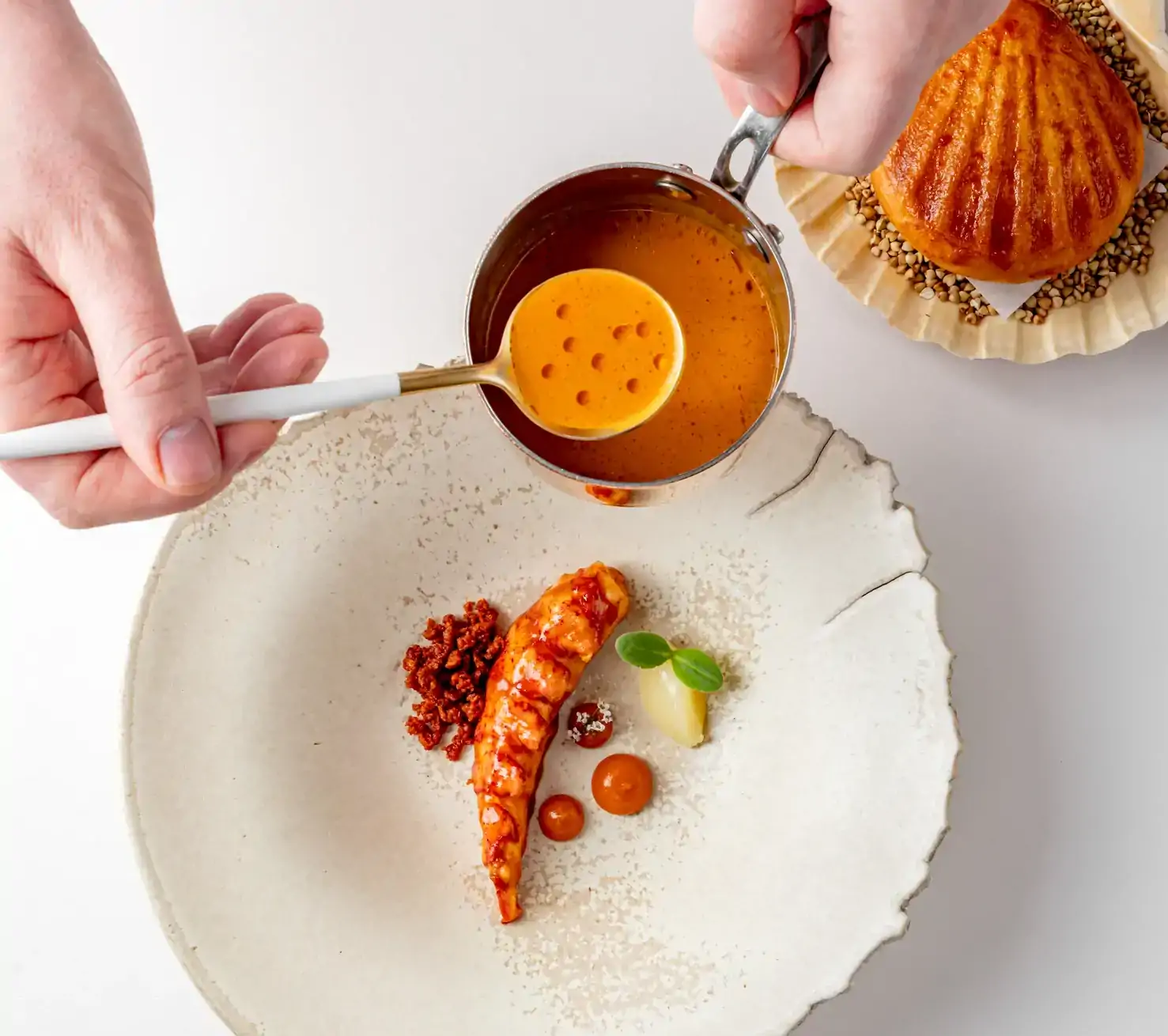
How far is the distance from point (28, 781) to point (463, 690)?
0.85m

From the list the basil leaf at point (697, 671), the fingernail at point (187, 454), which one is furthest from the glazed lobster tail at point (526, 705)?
the fingernail at point (187, 454)

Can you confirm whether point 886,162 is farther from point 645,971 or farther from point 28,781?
point 28,781

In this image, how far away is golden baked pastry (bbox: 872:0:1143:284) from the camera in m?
1.61

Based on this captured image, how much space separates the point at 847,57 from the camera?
3.97 feet

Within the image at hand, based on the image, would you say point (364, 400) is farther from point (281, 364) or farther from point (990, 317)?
point (990, 317)

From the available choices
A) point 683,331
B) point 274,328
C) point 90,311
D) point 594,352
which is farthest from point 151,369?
point 683,331

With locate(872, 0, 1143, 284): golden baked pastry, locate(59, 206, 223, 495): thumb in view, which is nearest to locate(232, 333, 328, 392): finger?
locate(59, 206, 223, 495): thumb

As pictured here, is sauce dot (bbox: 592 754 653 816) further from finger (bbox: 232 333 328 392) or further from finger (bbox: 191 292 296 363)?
finger (bbox: 191 292 296 363)

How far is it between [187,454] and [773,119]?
0.84 meters

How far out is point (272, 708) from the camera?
1665 millimetres

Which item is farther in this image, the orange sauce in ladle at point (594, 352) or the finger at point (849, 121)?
the orange sauce in ladle at point (594, 352)

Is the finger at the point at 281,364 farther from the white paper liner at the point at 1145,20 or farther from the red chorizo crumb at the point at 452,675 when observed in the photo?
the white paper liner at the point at 1145,20

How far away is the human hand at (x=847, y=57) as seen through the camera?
3.77 ft

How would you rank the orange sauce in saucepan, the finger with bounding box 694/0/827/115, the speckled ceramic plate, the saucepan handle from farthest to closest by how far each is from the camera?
the speckled ceramic plate < the orange sauce in saucepan < the saucepan handle < the finger with bounding box 694/0/827/115
